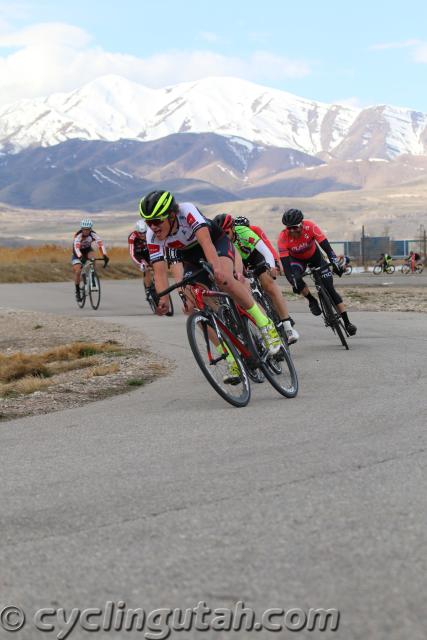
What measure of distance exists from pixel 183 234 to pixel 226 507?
4.59 meters

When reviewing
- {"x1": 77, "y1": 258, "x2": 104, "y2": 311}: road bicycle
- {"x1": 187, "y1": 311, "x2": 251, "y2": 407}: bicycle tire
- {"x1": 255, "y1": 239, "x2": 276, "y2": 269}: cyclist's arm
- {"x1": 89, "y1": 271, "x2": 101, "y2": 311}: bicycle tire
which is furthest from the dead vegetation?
{"x1": 89, "y1": 271, "x2": 101, "y2": 311}: bicycle tire

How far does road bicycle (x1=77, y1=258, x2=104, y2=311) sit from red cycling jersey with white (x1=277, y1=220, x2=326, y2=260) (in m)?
10.8

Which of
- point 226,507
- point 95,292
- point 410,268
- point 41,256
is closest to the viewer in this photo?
point 226,507

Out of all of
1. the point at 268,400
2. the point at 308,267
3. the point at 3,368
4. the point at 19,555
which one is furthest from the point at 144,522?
the point at 308,267

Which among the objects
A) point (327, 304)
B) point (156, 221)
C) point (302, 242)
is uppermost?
point (156, 221)

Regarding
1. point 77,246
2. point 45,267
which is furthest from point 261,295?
point 45,267

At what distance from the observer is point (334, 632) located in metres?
3.56

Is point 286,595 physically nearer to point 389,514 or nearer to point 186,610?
point 186,610

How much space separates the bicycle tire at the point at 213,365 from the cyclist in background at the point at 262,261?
2487mm

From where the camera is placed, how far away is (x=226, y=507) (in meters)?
5.24

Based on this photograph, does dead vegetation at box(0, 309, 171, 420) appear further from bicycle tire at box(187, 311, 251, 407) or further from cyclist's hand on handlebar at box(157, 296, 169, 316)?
bicycle tire at box(187, 311, 251, 407)

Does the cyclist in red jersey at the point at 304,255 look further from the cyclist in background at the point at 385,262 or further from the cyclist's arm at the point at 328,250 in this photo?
the cyclist in background at the point at 385,262

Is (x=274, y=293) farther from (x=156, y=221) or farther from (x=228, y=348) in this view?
(x=156, y=221)

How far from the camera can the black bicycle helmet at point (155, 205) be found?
881 cm
